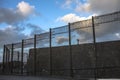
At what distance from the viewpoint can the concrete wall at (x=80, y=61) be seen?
47.0ft

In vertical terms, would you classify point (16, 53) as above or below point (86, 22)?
below

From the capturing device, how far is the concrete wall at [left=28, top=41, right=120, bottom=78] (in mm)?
14336

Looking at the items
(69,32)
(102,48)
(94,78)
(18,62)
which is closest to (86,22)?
(69,32)

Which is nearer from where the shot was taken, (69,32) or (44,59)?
(69,32)

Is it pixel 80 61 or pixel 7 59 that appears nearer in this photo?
pixel 80 61

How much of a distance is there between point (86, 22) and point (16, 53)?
7.99 m

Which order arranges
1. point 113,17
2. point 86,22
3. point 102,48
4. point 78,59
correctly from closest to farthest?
point 113,17 → point 86,22 → point 78,59 → point 102,48

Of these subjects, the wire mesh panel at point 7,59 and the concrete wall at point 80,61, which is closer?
the concrete wall at point 80,61

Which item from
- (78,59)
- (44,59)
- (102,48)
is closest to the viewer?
(44,59)

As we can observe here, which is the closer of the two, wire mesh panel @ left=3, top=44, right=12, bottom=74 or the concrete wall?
the concrete wall

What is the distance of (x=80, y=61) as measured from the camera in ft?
61.4

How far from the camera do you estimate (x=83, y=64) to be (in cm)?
1859

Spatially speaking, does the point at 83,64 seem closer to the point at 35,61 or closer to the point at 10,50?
the point at 35,61

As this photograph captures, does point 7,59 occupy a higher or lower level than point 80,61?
higher
